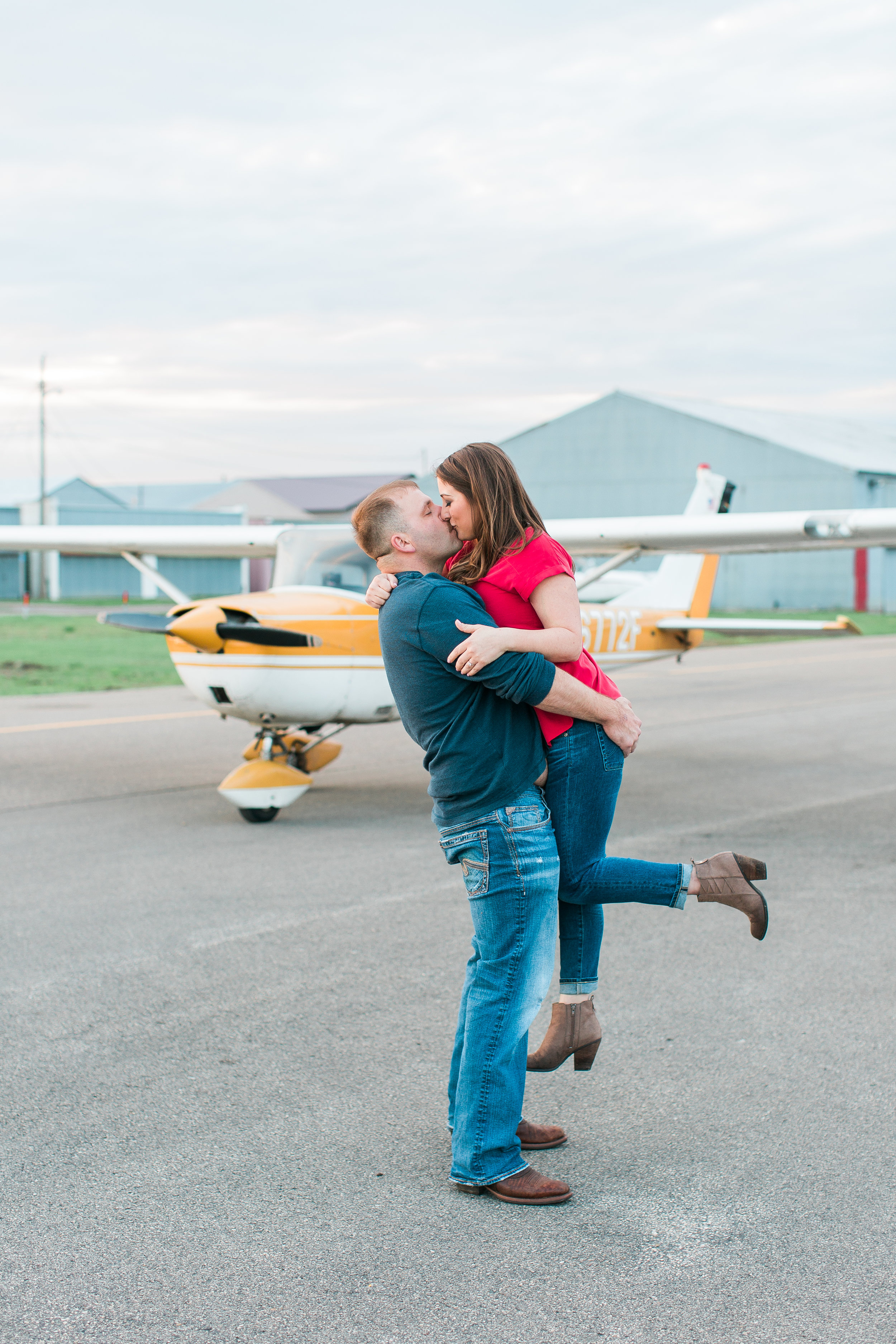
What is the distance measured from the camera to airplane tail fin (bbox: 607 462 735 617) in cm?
1253

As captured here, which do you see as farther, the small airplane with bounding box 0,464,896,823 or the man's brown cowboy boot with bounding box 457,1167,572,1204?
the small airplane with bounding box 0,464,896,823

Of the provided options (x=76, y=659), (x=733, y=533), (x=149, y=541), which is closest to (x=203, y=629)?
(x=149, y=541)

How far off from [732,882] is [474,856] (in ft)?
2.28

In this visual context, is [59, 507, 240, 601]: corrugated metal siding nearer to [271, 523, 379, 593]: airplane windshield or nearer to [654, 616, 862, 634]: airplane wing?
[654, 616, 862, 634]: airplane wing

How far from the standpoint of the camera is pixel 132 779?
9.12 meters

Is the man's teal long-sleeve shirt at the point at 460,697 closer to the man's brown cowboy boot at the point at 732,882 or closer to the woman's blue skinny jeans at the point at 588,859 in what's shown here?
the woman's blue skinny jeans at the point at 588,859

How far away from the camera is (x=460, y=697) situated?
2816 mm

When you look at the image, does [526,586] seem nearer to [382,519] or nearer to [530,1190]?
[382,519]

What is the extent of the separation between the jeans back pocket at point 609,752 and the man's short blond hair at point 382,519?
0.68m

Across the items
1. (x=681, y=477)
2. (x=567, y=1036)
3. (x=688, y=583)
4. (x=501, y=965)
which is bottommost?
(x=567, y=1036)

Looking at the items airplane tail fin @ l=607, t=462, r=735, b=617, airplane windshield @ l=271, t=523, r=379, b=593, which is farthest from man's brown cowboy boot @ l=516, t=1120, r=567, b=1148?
airplane tail fin @ l=607, t=462, r=735, b=617

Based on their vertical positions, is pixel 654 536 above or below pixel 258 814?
above

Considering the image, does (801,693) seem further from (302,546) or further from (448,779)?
(448,779)

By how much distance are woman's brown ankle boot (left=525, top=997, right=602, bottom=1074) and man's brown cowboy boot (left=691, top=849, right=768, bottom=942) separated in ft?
1.37
